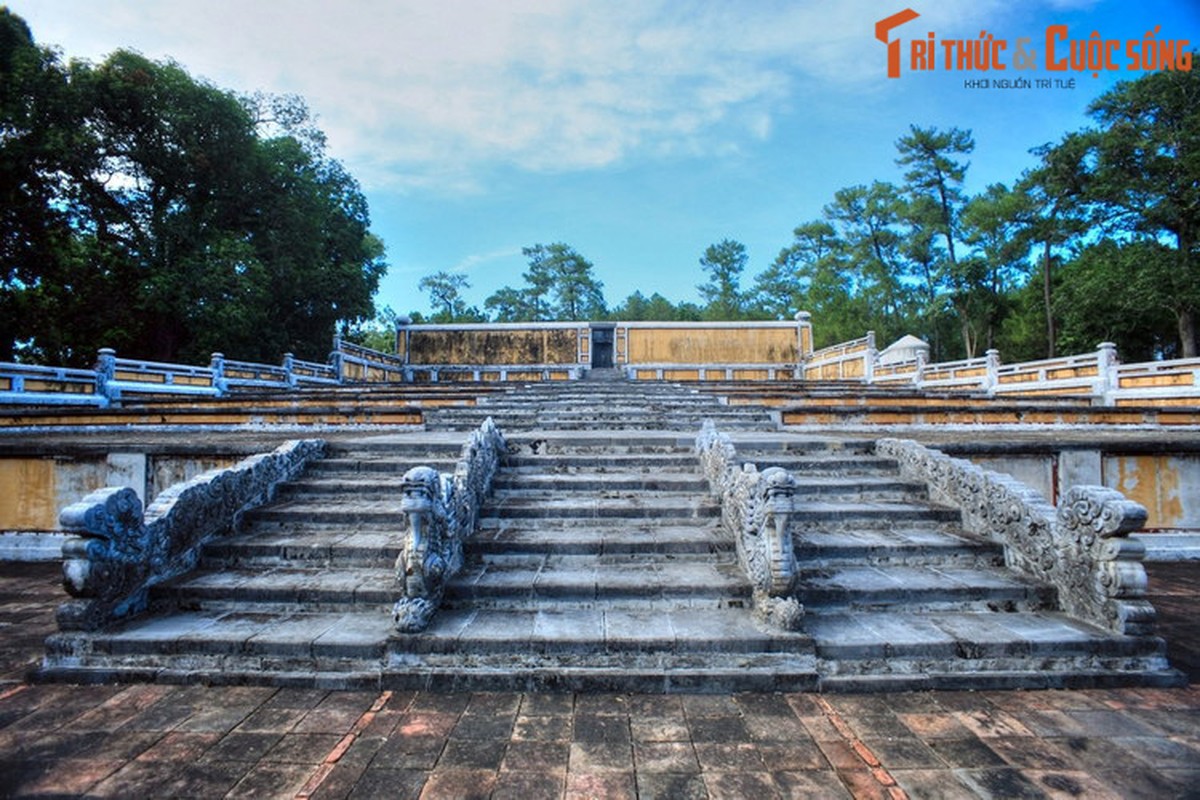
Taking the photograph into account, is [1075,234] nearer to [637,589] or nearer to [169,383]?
[637,589]

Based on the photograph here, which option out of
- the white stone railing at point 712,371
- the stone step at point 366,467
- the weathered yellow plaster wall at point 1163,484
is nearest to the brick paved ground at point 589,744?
the stone step at point 366,467

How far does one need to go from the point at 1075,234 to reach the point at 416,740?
32.6 m

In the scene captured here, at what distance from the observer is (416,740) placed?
2.46 m

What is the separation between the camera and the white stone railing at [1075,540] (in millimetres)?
3111

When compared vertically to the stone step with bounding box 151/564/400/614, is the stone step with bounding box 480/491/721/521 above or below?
above

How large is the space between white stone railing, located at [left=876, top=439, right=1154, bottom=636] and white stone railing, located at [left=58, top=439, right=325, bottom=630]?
20.2 feet

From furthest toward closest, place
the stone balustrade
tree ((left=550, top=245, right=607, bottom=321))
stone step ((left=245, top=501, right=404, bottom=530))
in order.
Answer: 1. tree ((left=550, top=245, right=607, bottom=321))
2. the stone balustrade
3. stone step ((left=245, top=501, right=404, bottom=530))

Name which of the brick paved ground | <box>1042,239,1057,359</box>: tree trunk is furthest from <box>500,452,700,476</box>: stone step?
<box>1042,239,1057,359</box>: tree trunk

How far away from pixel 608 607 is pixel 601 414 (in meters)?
4.37

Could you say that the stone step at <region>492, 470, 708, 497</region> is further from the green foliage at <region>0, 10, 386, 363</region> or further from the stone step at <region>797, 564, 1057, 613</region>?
the green foliage at <region>0, 10, 386, 363</region>

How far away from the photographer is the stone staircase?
23.7ft

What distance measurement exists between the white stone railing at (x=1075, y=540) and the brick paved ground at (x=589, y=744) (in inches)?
19.4

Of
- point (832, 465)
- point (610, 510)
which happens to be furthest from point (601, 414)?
point (832, 465)

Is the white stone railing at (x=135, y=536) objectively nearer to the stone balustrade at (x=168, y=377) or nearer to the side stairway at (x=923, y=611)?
the side stairway at (x=923, y=611)
